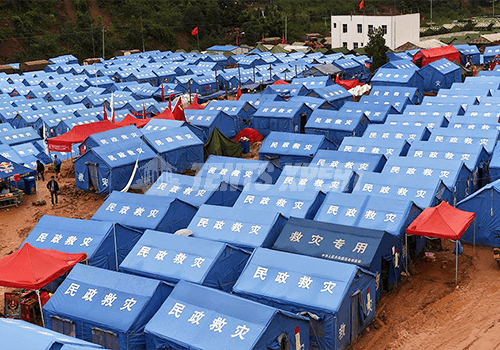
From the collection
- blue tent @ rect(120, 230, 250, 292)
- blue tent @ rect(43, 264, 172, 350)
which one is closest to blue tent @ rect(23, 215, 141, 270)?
blue tent @ rect(120, 230, 250, 292)

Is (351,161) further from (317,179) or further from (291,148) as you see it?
(291,148)

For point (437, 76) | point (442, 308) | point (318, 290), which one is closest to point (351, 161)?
point (442, 308)

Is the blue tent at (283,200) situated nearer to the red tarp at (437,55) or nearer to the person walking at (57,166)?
the person walking at (57,166)

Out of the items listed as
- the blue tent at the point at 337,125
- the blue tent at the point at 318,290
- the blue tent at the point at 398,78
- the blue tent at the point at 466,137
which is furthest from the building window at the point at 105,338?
the blue tent at the point at 398,78

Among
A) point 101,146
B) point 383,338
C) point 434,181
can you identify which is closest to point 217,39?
point 101,146

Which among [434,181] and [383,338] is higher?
[434,181]

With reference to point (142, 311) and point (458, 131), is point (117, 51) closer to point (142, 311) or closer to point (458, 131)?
point (458, 131)

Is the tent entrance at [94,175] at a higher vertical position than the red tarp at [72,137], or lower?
lower
